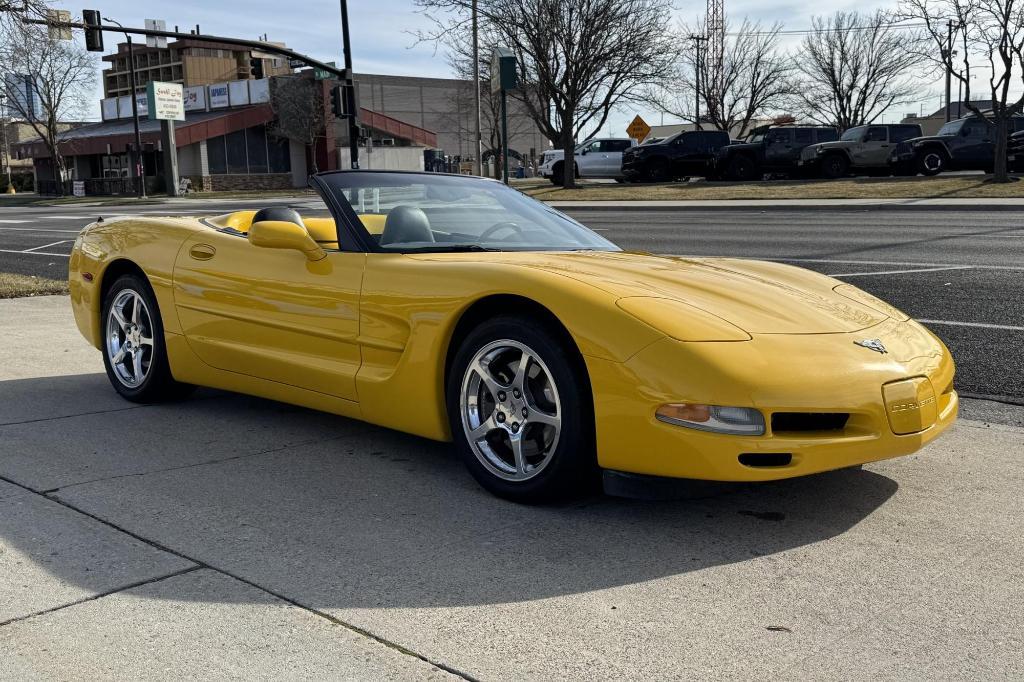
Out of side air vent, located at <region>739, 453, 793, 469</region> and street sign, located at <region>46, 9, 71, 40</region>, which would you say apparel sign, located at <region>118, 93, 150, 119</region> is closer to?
street sign, located at <region>46, 9, 71, 40</region>

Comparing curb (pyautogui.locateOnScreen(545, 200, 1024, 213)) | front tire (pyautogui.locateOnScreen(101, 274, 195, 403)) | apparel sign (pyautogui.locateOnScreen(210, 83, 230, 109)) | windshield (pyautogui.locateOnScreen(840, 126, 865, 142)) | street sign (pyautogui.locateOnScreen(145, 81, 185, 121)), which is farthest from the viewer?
apparel sign (pyautogui.locateOnScreen(210, 83, 230, 109))

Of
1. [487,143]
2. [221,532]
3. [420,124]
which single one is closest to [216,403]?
[221,532]

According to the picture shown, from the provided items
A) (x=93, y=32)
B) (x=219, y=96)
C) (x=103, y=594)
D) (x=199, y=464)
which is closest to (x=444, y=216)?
(x=199, y=464)

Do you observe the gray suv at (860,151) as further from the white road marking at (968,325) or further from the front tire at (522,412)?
the front tire at (522,412)

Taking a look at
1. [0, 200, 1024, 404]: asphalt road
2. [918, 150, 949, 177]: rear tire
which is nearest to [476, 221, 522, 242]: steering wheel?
[0, 200, 1024, 404]: asphalt road

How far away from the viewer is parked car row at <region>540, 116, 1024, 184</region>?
29.4 metres

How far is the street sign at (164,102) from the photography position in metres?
54.3

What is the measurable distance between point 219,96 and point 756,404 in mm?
66852

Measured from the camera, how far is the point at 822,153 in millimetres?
31266

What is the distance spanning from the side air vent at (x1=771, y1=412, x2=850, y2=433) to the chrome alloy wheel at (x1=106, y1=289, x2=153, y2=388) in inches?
130

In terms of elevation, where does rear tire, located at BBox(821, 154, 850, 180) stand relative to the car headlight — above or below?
above

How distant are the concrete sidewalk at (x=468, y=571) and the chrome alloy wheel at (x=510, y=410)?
0.17 metres

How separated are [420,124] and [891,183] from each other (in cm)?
6465

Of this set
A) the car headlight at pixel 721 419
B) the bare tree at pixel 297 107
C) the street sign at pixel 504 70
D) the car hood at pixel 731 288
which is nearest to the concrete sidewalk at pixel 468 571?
the car headlight at pixel 721 419
